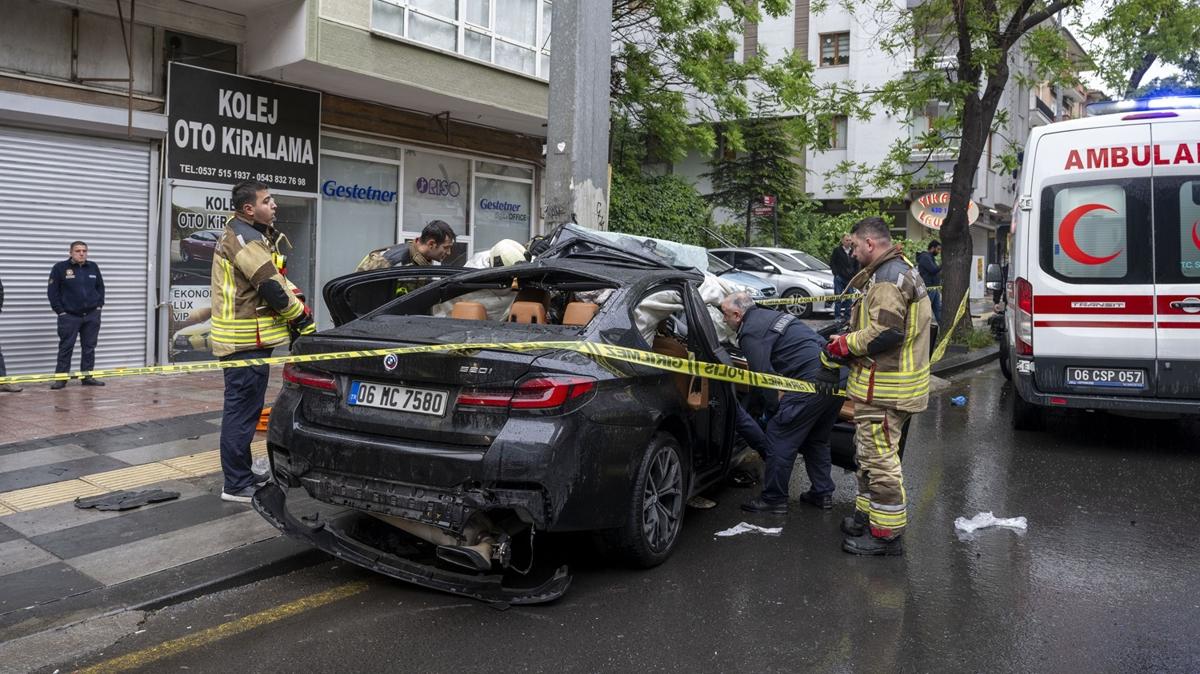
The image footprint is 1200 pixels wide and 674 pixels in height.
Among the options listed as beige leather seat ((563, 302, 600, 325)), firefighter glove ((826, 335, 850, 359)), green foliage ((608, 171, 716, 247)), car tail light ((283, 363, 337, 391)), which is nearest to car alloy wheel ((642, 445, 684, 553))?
beige leather seat ((563, 302, 600, 325))

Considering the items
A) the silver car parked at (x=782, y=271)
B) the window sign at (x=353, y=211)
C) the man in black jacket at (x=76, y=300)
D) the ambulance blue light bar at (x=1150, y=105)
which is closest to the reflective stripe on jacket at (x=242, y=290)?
the man in black jacket at (x=76, y=300)

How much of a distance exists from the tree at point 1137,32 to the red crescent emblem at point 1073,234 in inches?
261

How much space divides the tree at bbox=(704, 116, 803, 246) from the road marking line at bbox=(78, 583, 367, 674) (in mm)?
24075

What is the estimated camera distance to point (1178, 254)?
705cm

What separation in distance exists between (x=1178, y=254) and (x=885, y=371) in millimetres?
3751

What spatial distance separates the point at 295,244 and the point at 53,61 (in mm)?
3559

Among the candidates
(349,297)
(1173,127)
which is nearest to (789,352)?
(349,297)

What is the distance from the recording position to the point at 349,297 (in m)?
5.63

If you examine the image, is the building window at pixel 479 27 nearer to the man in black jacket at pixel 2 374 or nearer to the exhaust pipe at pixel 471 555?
the man in black jacket at pixel 2 374

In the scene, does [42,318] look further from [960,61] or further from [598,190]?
[960,61]

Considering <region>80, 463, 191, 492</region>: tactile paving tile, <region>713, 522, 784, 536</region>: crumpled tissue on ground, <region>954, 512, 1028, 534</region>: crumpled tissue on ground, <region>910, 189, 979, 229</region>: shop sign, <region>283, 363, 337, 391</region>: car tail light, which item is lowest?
<region>713, 522, 784, 536</region>: crumpled tissue on ground

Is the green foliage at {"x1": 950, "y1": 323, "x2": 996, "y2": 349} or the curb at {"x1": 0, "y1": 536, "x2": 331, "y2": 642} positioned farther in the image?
the green foliage at {"x1": 950, "y1": 323, "x2": 996, "y2": 349}

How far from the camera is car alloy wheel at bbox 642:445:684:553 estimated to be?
4.48m

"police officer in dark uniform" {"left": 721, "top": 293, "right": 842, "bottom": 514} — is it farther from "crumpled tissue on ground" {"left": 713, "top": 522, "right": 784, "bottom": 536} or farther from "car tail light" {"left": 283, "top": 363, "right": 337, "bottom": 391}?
"car tail light" {"left": 283, "top": 363, "right": 337, "bottom": 391}
